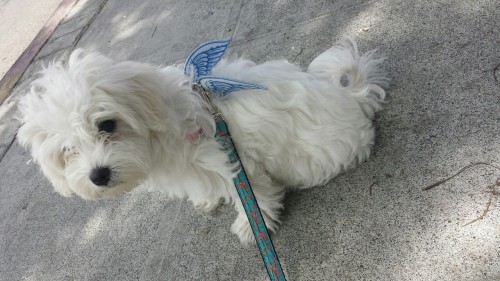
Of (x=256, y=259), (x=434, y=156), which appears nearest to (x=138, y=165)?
(x=256, y=259)

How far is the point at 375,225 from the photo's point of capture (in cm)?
219

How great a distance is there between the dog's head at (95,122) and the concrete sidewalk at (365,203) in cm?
94

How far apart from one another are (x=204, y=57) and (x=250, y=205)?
2.72ft

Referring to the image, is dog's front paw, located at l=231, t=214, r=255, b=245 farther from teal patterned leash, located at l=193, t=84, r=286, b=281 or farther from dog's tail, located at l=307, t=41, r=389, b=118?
dog's tail, located at l=307, t=41, r=389, b=118

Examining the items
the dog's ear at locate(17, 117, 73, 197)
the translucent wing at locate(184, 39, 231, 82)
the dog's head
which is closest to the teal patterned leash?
the translucent wing at locate(184, 39, 231, 82)

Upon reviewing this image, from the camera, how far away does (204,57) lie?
7.16 ft

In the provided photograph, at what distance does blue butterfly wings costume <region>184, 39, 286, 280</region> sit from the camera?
1.94m

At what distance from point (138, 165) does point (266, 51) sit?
2104mm

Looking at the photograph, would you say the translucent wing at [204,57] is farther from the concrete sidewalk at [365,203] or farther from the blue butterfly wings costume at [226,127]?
the concrete sidewalk at [365,203]

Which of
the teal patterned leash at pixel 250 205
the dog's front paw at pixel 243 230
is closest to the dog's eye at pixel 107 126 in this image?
the teal patterned leash at pixel 250 205

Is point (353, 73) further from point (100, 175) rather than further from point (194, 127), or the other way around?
point (100, 175)

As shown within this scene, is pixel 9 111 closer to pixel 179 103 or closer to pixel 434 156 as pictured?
pixel 179 103

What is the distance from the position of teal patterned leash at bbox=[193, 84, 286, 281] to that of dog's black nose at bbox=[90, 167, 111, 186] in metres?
0.59

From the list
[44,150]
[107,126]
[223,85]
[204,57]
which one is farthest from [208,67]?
[44,150]
